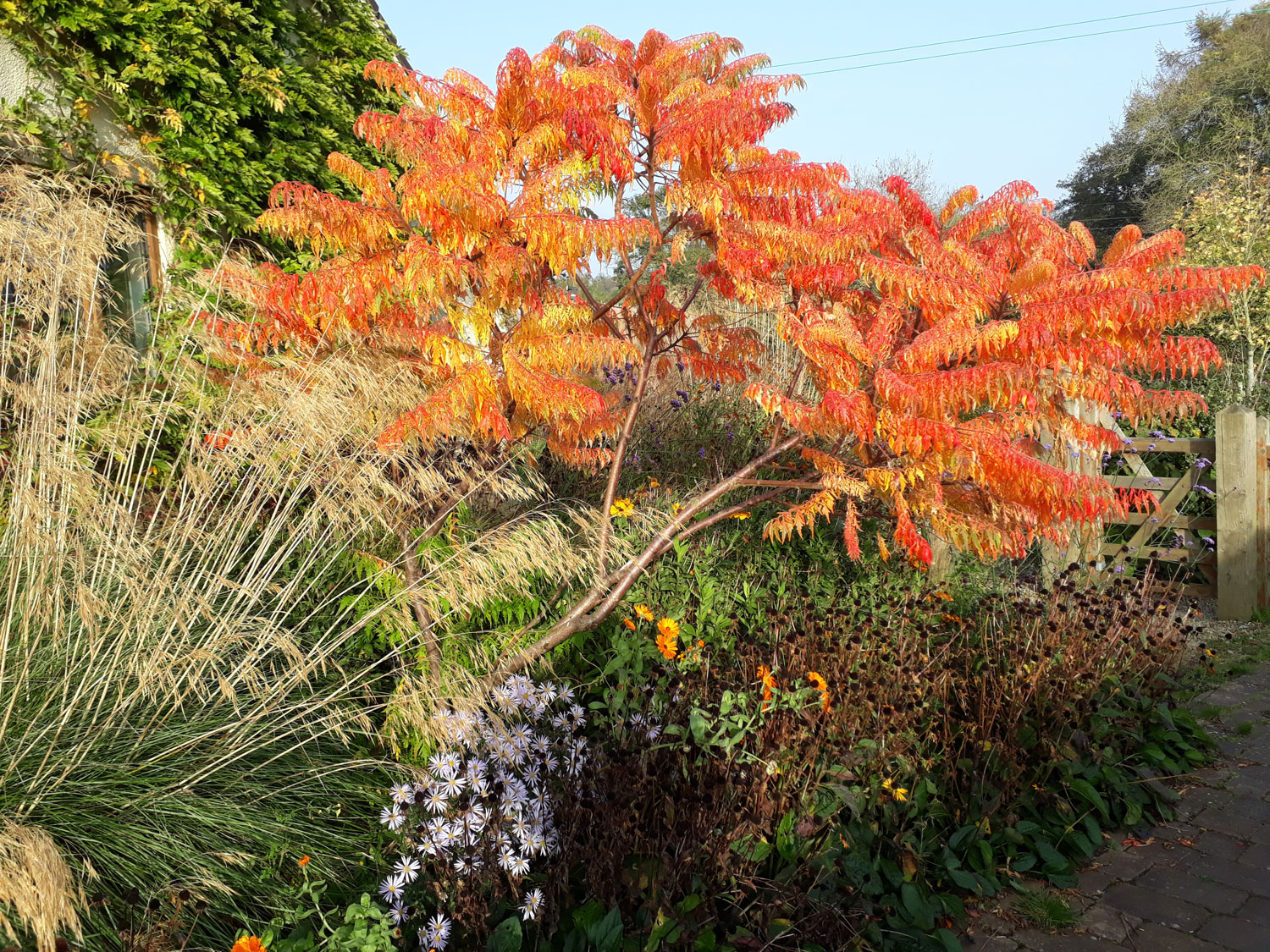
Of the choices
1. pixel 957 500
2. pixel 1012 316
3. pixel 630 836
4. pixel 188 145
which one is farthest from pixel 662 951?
pixel 188 145

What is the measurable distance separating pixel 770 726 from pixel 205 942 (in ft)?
5.46

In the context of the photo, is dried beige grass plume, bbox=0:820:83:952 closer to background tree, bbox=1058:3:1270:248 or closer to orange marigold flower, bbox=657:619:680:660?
orange marigold flower, bbox=657:619:680:660

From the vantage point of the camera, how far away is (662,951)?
6.55ft

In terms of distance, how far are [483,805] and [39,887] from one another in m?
0.93

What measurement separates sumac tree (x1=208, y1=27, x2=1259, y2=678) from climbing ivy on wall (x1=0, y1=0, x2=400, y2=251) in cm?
232

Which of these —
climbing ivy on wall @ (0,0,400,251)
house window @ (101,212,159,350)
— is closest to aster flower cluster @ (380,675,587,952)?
climbing ivy on wall @ (0,0,400,251)

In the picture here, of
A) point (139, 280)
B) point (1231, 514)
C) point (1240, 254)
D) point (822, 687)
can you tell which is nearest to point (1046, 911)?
point (822, 687)

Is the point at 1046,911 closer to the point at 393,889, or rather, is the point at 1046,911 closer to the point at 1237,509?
the point at 393,889

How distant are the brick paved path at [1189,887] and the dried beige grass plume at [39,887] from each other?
216 cm

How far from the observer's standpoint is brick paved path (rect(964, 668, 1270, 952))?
2.31 metres

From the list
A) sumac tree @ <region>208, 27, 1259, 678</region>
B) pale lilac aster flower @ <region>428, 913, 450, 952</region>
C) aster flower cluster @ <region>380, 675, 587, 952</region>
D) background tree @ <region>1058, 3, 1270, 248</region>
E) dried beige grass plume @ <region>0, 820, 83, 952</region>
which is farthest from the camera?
background tree @ <region>1058, 3, 1270, 248</region>

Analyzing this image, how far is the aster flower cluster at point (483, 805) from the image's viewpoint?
204 centimetres

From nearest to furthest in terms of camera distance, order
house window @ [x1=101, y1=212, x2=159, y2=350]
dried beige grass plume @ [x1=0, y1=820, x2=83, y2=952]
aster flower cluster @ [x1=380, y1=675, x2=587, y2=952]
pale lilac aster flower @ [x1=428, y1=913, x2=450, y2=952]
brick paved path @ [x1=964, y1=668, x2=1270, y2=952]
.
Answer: dried beige grass plume @ [x1=0, y1=820, x2=83, y2=952]
pale lilac aster flower @ [x1=428, y1=913, x2=450, y2=952]
aster flower cluster @ [x1=380, y1=675, x2=587, y2=952]
brick paved path @ [x1=964, y1=668, x2=1270, y2=952]
house window @ [x1=101, y1=212, x2=159, y2=350]

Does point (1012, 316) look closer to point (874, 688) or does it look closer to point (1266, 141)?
point (874, 688)
